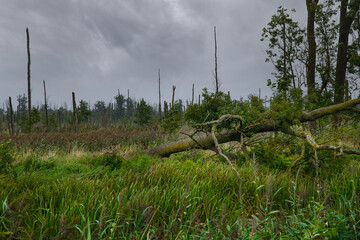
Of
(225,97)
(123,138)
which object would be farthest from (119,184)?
(123,138)

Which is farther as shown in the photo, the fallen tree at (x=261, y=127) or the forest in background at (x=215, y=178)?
the fallen tree at (x=261, y=127)

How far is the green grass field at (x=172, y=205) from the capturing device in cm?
156

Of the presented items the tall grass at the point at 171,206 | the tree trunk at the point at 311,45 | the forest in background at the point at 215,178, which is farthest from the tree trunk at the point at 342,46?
the tall grass at the point at 171,206

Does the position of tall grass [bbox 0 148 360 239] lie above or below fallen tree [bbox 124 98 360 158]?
below

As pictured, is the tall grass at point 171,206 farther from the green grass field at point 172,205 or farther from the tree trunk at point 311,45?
the tree trunk at point 311,45

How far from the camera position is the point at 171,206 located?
2273 mm

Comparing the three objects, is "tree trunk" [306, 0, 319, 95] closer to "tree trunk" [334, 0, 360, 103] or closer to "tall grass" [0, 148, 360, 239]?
"tree trunk" [334, 0, 360, 103]

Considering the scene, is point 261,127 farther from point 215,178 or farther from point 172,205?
point 172,205

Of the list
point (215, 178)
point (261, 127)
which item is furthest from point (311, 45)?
point (215, 178)

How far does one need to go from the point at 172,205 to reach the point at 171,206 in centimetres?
2

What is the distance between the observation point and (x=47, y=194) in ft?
7.25

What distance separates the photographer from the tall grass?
156 cm

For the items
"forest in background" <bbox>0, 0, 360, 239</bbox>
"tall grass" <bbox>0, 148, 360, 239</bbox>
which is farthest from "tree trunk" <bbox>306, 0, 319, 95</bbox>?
"tall grass" <bbox>0, 148, 360, 239</bbox>

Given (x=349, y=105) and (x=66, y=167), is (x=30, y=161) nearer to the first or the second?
(x=66, y=167)
